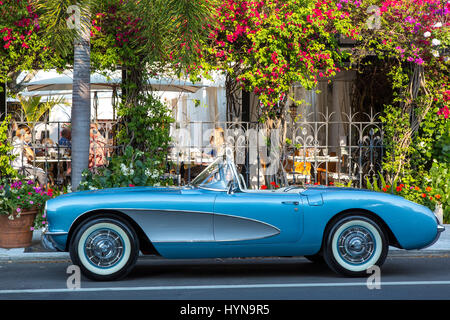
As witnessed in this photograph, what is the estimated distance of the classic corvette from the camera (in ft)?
21.2

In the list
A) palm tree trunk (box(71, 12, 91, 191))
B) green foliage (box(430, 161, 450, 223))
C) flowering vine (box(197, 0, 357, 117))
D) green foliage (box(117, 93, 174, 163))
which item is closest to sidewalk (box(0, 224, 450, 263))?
palm tree trunk (box(71, 12, 91, 191))

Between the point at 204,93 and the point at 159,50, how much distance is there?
711cm

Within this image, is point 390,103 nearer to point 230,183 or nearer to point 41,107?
point 230,183

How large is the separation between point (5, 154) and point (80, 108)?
6.97ft

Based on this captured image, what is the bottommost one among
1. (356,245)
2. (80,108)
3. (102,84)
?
(356,245)

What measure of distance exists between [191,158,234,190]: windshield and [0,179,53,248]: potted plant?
263 centimetres

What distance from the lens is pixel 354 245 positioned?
664 centimetres

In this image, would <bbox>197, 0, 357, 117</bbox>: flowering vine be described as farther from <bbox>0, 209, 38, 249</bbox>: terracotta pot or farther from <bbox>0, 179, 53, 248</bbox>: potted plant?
<bbox>0, 209, 38, 249</bbox>: terracotta pot

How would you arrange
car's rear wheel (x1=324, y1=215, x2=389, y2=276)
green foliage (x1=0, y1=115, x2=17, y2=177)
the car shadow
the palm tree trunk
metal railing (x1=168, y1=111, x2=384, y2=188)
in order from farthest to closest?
metal railing (x1=168, y1=111, x2=384, y2=188)
green foliage (x1=0, y1=115, x2=17, y2=177)
the palm tree trunk
the car shadow
car's rear wheel (x1=324, y1=215, x2=389, y2=276)

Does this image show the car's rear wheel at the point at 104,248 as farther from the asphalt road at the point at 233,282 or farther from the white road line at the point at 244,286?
the white road line at the point at 244,286

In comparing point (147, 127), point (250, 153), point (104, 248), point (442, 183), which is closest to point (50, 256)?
point (104, 248)

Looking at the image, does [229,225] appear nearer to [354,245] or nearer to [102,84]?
[354,245]

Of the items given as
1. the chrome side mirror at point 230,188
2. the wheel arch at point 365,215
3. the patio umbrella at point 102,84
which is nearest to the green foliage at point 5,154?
the patio umbrella at point 102,84

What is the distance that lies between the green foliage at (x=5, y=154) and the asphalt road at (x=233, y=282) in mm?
3372
